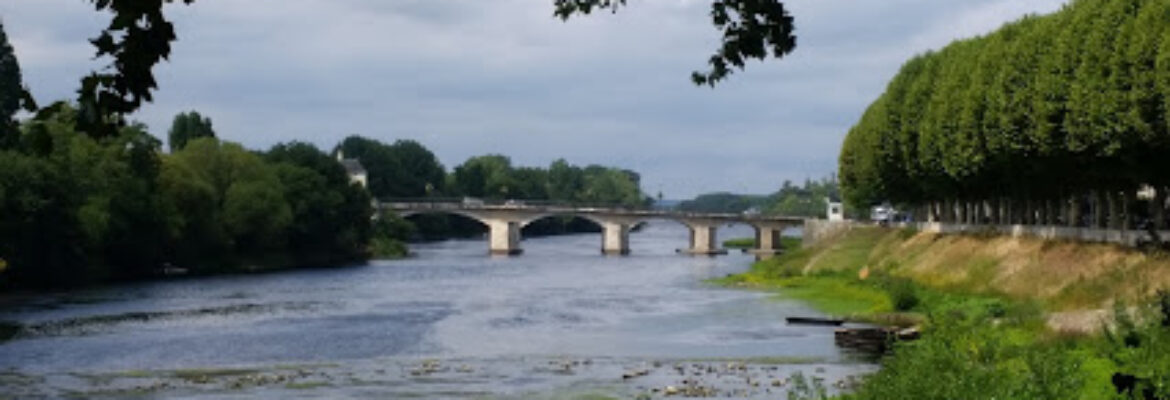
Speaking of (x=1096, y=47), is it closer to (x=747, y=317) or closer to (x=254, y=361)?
(x=747, y=317)

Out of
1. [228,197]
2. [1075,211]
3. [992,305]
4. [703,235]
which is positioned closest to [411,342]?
[992,305]

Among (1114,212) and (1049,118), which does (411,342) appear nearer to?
(1049,118)

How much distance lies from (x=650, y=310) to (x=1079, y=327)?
42450 millimetres

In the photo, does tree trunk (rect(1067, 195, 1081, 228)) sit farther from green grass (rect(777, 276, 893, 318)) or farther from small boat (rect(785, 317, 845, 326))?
small boat (rect(785, 317, 845, 326))

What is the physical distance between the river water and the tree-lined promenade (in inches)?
489

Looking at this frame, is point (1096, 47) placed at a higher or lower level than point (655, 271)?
higher

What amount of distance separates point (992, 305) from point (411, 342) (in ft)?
73.9

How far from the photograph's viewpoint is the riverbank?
83.7 ft

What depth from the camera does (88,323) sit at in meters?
75.2

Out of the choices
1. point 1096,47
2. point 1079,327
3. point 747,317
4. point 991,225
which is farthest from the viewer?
point 991,225

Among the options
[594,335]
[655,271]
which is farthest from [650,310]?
[655,271]

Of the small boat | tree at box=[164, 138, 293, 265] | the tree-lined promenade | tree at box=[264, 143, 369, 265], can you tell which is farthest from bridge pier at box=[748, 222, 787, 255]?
the small boat

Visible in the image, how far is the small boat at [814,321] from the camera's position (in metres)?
65.9

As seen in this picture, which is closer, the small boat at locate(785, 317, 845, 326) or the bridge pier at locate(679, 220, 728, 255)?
the small boat at locate(785, 317, 845, 326)
